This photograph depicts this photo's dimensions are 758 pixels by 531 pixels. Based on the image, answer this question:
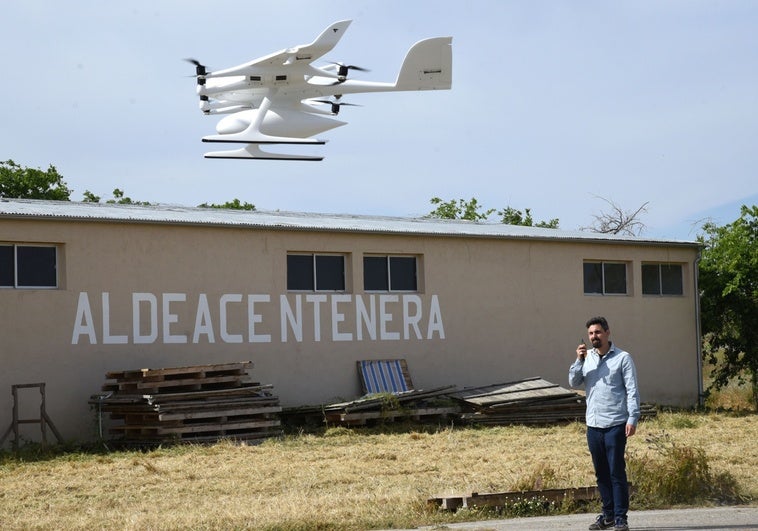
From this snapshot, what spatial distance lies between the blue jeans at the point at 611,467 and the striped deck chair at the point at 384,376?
13.4 m

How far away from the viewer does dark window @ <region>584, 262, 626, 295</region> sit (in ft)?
90.2

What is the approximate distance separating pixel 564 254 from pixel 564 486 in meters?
15.2

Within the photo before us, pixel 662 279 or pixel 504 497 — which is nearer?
pixel 504 497

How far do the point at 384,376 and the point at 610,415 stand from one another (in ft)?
46.4

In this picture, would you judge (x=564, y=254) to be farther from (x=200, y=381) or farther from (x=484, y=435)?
(x=200, y=381)

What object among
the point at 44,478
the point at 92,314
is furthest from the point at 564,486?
the point at 92,314

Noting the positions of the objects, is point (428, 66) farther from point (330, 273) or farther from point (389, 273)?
point (389, 273)

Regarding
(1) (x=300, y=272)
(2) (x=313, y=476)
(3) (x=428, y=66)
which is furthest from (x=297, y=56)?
(1) (x=300, y=272)

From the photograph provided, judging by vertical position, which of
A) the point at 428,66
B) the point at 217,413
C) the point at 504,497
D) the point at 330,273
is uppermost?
the point at 428,66

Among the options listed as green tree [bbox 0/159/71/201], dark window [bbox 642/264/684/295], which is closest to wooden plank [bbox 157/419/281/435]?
dark window [bbox 642/264/684/295]

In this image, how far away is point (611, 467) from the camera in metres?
9.72

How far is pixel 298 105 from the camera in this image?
14680 millimetres

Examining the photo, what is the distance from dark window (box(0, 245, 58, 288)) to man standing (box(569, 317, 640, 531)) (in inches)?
506

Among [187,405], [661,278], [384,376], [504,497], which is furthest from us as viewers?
[661,278]
